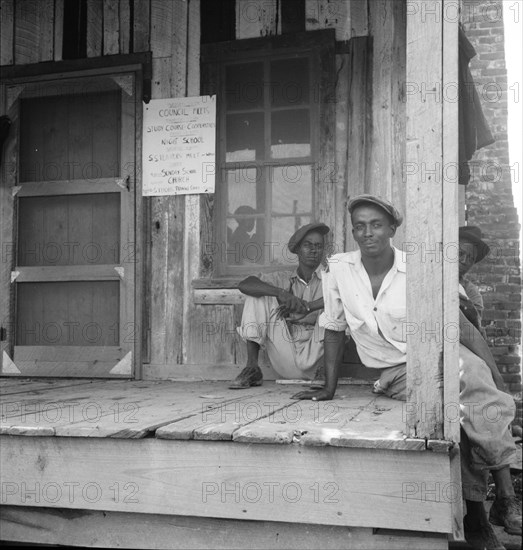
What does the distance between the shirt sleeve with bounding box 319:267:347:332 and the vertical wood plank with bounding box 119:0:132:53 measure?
277cm

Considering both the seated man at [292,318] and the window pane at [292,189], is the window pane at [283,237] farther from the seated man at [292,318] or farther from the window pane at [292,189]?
the seated man at [292,318]

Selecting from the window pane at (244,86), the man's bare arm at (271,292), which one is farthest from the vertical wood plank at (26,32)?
the man's bare arm at (271,292)

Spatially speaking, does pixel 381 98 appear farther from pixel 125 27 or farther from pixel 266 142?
pixel 125 27

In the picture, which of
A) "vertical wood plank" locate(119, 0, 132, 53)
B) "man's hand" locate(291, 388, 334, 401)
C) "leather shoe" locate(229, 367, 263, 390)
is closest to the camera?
"man's hand" locate(291, 388, 334, 401)

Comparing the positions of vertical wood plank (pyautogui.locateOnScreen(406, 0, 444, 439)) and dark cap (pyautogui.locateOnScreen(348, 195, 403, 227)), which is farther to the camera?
dark cap (pyautogui.locateOnScreen(348, 195, 403, 227))

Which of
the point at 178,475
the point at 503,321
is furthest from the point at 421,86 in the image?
the point at 503,321

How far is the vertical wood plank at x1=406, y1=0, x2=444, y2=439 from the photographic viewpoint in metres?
2.75

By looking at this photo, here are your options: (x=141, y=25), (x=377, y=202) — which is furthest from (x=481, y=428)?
(x=141, y=25)

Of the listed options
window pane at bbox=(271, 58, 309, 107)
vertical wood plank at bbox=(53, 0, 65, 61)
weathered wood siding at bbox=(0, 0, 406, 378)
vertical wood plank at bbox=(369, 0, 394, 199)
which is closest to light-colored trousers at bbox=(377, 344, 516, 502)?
weathered wood siding at bbox=(0, 0, 406, 378)

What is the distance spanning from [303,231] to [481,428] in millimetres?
2128

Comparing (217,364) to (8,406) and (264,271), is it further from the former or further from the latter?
(8,406)

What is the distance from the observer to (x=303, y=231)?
510 cm

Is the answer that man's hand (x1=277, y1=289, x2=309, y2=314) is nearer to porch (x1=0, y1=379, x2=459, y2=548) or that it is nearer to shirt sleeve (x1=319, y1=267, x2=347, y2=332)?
shirt sleeve (x1=319, y1=267, x2=347, y2=332)

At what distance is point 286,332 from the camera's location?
5.16m
